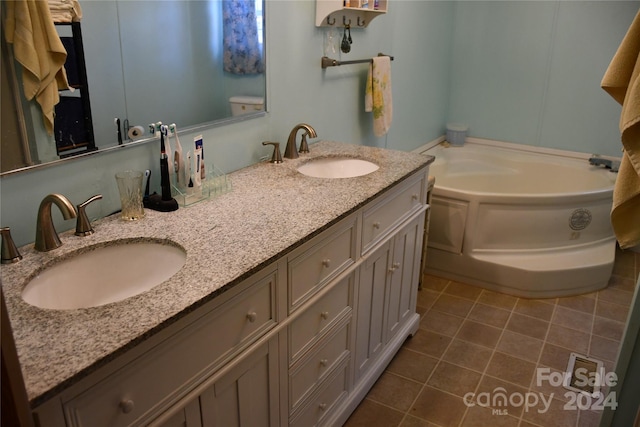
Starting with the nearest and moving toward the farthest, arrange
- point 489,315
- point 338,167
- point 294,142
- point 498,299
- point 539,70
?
point 294,142, point 338,167, point 489,315, point 498,299, point 539,70

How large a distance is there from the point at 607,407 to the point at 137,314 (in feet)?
5.05

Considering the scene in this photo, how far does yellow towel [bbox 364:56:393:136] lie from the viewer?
2600mm

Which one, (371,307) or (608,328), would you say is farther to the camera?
(608,328)

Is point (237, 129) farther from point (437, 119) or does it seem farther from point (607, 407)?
point (437, 119)

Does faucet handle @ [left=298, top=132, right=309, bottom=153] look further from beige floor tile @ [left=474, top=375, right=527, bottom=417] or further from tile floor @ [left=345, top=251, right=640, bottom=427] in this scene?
beige floor tile @ [left=474, top=375, right=527, bottom=417]

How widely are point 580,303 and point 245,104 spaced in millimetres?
2113

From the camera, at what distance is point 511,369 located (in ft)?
7.58

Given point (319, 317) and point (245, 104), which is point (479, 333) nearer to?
point (319, 317)

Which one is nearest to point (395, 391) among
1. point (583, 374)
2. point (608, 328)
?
point (583, 374)

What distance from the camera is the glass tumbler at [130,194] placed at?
146 cm

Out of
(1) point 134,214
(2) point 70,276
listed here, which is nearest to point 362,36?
(1) point 134,214

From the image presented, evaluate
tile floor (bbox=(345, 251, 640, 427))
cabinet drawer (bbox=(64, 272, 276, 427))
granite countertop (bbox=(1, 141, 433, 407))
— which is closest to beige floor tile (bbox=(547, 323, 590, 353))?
tile floor (bbox=(345, 251, 640, 427))

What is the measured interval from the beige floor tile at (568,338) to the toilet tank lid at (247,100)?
5.83 feet

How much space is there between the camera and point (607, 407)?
67.3 inches
